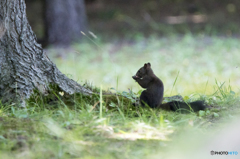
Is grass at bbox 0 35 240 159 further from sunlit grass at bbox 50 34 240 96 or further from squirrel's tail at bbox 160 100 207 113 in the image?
sunlit grass at bbox 50 34 240 96

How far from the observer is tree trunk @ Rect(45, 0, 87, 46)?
10210mm

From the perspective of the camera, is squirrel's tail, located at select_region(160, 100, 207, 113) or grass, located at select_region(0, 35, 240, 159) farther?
squirrel's tail, located at select_region(160, 100, 207, 113)

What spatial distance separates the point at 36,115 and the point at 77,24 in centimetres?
805

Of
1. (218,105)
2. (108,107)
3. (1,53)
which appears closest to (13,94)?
(1,53)

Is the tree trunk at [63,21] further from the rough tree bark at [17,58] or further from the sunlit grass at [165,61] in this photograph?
the rough tree bark at [17,58]

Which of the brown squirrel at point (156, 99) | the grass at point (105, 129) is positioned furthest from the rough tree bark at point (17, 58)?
the brown squirrel at point (156, 99)

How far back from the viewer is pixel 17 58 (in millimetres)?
3262

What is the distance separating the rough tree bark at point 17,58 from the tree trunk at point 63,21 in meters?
7.09

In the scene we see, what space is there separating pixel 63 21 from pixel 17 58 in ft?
24.1

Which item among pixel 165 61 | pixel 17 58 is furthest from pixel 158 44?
pixel 17 58

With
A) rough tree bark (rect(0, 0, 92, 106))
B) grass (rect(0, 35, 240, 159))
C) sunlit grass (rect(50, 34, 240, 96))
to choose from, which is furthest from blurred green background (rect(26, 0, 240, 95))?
grass (rect(0, 35, 240, 159))

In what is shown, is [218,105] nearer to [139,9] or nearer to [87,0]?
[139,9]

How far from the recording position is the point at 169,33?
11016mm

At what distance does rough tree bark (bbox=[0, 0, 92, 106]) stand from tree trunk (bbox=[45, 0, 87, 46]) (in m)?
7.09
